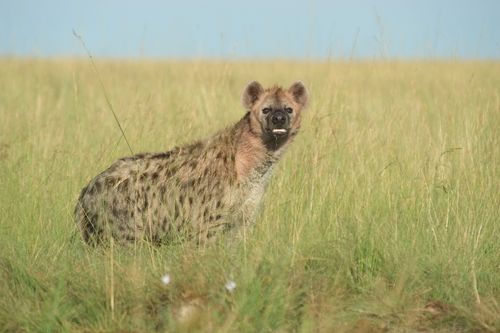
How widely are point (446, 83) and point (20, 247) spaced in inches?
461

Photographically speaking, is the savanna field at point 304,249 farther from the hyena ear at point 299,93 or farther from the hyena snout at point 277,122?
the hyena ear at point 299,93

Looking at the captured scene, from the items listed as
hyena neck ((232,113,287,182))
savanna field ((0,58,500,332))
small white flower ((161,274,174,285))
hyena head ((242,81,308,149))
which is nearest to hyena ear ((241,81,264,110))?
hyena head ((242,81,308,149))

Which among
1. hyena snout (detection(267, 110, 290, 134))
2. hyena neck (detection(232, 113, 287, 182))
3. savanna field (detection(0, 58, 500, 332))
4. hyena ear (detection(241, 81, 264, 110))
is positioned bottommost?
savanna field (detection(0, 58, 500, 332))

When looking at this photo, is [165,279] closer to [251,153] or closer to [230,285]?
[230,285]

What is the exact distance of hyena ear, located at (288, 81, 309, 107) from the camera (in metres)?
6.22

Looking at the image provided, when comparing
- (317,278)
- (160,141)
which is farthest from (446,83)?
(317,278)

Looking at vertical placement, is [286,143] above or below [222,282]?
above

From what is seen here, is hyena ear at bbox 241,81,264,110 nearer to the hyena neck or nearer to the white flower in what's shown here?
the hyena neck

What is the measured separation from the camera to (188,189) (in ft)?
18.9

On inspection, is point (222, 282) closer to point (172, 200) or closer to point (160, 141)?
point (172, 200)

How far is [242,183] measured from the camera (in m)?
5.77

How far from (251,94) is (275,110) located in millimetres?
326

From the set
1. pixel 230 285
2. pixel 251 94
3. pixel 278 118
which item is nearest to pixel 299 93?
pixel 251 94

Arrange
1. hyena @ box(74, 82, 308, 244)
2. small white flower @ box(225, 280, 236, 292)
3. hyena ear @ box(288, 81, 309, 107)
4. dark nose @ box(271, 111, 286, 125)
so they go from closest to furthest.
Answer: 1. small white flower @ box(225, 280, 236, 292)
2. hyena @ box(74, 82, 308, 244)
3. dark nose @ box(271, 111, 286, 125)
4. hyena ear @ box(288, 81, 309, 107)
